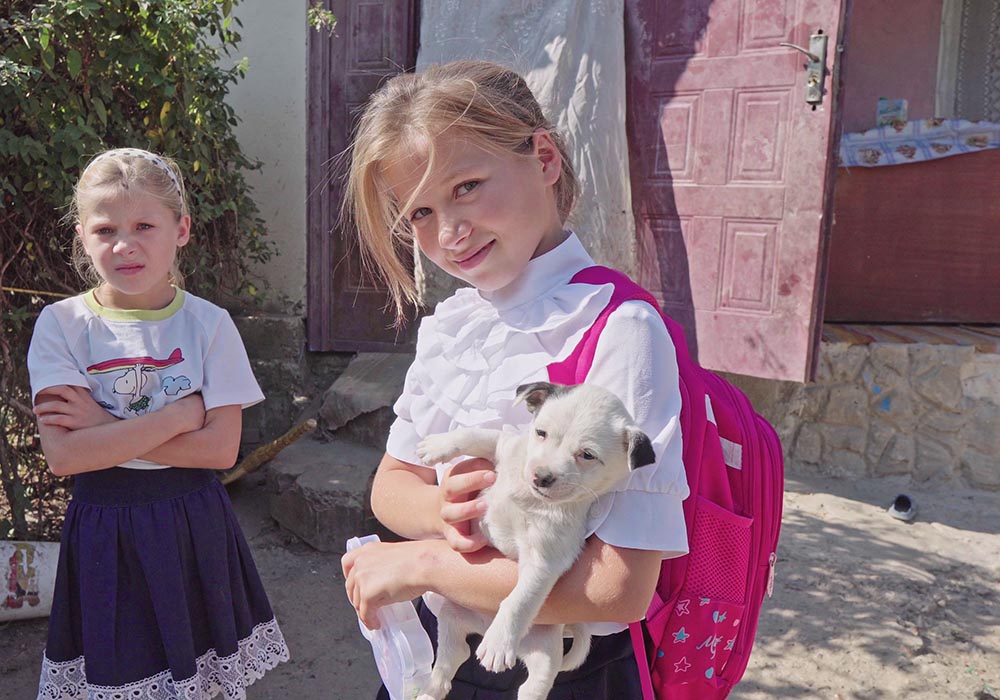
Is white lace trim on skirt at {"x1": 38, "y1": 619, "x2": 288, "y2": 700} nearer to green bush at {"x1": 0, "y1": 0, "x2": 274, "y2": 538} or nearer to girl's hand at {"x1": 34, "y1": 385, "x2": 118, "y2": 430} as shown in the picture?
girl's hand at {"x1": 34, "y1": 385, "x2": 118, "y2": 430}

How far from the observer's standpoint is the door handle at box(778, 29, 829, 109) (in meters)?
3.95

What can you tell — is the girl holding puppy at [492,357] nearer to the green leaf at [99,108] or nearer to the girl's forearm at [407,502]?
the girl's forearm at [407,502]

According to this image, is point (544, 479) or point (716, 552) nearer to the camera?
point (544, 479)

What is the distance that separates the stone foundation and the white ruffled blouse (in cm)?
375

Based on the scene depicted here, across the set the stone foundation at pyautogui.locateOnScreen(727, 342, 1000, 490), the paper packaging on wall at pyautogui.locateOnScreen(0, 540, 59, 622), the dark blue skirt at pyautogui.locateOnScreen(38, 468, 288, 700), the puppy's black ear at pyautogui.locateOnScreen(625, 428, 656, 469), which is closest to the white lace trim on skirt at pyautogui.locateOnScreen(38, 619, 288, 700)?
the dark blue skirt at pyautogui.locateOnScreen(38, 468, 288, 700)

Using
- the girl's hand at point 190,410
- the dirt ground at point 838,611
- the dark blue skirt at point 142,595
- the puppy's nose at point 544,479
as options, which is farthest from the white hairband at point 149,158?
the dirt ground at point 838,611

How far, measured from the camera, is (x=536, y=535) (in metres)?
1.13

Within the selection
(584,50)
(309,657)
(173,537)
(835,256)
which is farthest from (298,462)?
(835,256)

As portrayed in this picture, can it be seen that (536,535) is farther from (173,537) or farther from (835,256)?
(835,256)

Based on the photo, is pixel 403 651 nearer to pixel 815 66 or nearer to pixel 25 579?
pixel 25 579

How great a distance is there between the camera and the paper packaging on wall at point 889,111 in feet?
19.7

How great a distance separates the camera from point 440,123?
1.29 metres

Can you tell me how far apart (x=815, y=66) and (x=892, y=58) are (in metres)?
2.60

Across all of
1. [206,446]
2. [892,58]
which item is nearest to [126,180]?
[206,446]
